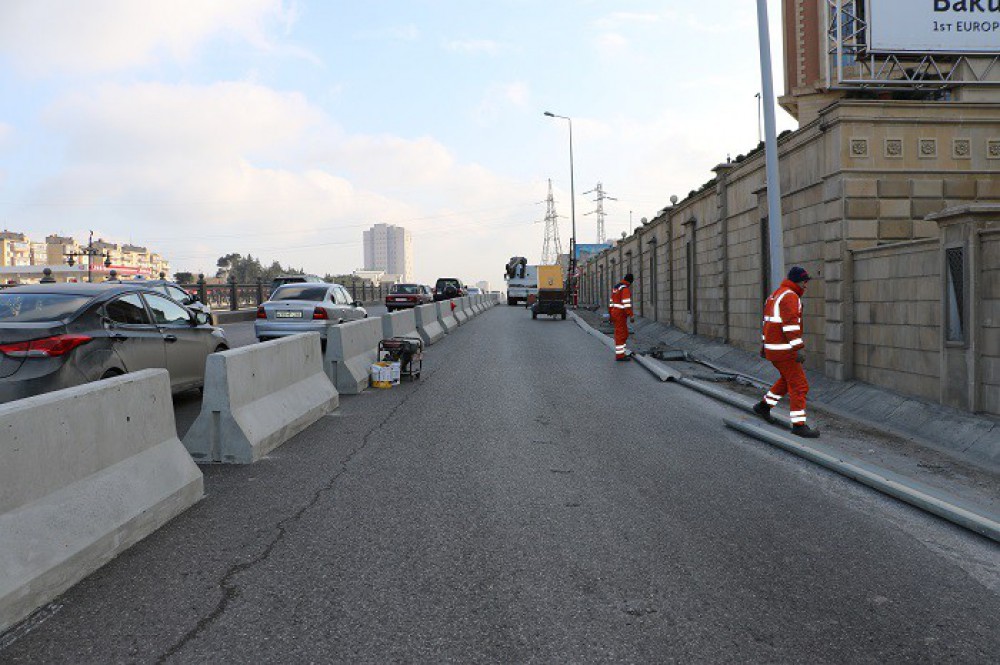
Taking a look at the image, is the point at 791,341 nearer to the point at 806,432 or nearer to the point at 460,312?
the point at 806,432

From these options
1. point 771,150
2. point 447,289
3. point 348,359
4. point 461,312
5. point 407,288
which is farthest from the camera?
point 447,289

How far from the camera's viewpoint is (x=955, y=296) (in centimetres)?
831

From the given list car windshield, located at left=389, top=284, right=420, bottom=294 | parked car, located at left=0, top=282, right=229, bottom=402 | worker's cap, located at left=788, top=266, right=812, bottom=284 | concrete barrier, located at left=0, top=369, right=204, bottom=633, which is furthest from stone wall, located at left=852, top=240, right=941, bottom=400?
car windshield, located at left=389, top=284, right=420, bottom=294

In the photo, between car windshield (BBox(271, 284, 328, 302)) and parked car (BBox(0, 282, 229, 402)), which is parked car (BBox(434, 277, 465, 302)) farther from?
parked car (BBox(0, 282, 229, 402))

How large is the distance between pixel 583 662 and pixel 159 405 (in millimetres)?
3844

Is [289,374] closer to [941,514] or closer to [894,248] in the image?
[941,514]

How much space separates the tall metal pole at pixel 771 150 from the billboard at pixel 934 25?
197 inches

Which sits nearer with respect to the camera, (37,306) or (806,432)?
(37,306)

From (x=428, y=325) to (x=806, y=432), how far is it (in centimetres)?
1509

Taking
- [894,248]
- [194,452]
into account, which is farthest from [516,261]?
[194,452]

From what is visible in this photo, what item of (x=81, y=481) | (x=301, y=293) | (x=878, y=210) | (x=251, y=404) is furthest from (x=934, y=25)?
(x=81, y=481)

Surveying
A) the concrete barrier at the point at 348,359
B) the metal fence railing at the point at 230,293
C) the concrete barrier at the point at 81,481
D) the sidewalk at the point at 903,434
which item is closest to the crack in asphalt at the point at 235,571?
the concrete barrier at the point at 81,481

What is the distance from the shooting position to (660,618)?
3467mm

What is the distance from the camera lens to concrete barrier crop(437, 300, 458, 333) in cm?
2519
